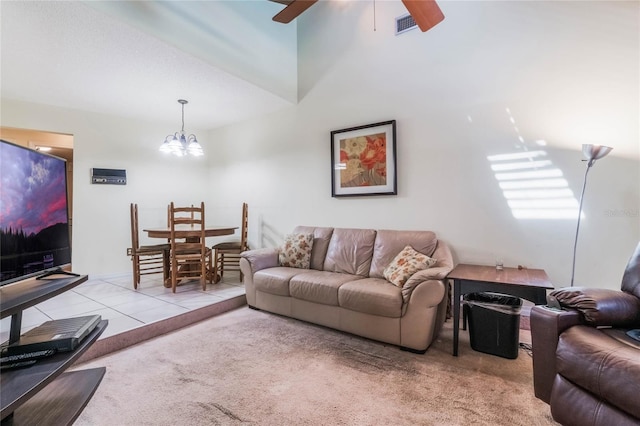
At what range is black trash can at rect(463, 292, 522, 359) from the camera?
7.52ft

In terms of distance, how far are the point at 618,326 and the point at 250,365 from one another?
2247 millimetres

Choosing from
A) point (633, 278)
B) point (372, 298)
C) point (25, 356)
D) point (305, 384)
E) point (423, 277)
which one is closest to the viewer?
point (25, 356)

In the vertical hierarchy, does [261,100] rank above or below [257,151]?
above

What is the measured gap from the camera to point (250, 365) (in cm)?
219

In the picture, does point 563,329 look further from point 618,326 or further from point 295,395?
point 295,395

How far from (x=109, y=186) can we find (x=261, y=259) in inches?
109

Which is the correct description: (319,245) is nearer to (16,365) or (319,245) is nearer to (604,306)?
(604,306)

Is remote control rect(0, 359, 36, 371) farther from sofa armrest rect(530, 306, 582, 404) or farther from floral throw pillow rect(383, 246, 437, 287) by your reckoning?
sofa armrest rect(530, 306, 582, 404)

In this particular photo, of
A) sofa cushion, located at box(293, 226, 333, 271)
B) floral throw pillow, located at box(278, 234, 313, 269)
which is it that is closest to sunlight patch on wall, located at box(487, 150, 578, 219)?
sofa cushion, located at box(293, 226, 333, 271)

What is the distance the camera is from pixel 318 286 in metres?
2.82

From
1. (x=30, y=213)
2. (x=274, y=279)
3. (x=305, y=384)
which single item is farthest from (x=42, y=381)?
(x=274, y=279)

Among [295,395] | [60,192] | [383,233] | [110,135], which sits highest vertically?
[110,135]

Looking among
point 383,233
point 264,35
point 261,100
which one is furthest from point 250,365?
point 264,35

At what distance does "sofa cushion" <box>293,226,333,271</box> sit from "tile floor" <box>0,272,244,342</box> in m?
0.98
